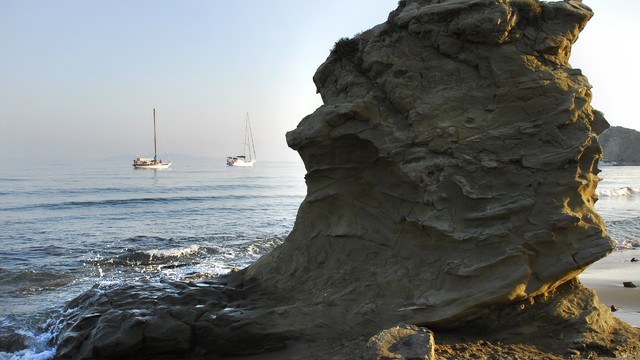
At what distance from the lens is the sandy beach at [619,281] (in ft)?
31.9

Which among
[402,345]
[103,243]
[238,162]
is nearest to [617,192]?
[103,243]

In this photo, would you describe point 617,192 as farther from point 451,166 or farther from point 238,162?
point 238,162

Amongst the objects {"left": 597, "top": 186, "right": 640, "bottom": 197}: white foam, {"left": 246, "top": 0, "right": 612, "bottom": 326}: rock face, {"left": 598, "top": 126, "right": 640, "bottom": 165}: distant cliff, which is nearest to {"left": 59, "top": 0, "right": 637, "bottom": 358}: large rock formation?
{"left": 246, "top": 0, "right": 612, "bottom": 326}: rock face

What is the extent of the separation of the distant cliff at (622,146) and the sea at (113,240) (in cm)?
8425

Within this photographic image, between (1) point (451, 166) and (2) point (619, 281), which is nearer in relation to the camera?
(1) point (451, 166)

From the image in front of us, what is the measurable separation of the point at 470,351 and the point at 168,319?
418 centimetres

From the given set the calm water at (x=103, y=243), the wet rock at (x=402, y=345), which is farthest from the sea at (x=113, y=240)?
the wet rock at (x=402, y=345)

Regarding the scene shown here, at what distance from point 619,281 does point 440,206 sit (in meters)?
8.36

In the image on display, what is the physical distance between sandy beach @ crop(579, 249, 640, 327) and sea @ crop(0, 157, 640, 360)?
3.42 meters

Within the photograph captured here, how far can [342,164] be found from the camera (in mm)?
8188

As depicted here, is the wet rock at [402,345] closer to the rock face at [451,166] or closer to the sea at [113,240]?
the rock face at [451,166]

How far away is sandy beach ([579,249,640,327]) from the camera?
9731 mm

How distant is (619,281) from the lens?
1252cm

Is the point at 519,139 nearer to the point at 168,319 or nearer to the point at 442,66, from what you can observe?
the point at 442,66
